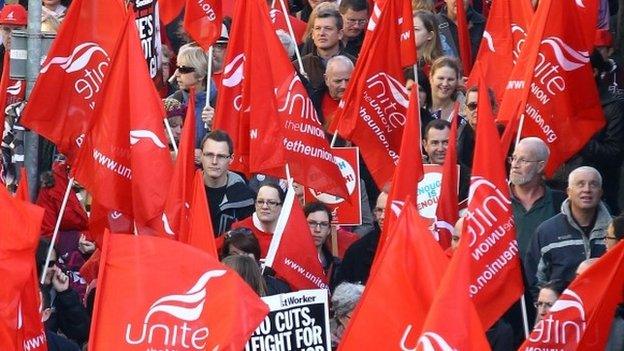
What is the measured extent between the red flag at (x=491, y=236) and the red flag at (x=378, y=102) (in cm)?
241

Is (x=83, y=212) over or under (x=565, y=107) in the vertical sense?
under

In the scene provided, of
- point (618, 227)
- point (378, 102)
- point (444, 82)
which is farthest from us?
point (444, 82)

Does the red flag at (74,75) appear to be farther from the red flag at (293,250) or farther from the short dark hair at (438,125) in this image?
the short dark hair at (438,125)

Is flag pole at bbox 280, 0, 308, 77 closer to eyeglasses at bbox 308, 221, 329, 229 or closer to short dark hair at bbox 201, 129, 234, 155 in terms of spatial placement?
short dark hair at bbox 201, 129, 234, 155

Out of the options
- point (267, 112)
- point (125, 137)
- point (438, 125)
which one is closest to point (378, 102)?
point (438, 125)

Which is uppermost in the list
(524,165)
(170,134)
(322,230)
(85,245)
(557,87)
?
(557,87)

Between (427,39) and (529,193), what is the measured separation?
117 inches

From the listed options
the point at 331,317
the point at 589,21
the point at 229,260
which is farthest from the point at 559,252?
the point at 589,21

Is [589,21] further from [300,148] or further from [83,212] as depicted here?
[83,212]

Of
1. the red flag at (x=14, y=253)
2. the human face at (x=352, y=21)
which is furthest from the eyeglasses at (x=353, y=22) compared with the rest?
the red flag at (x=14, y=253)

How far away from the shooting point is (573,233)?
12594 mm

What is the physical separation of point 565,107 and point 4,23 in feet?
15.6

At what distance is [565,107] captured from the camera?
13805 millimetres

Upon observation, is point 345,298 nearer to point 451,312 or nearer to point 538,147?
point 538,147
